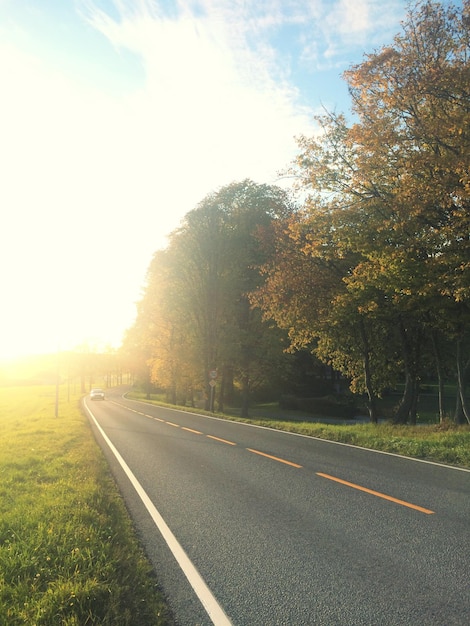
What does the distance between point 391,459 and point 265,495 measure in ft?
15.1

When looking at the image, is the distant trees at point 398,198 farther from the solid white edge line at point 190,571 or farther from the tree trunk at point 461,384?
the solid white edge line at point 190,571

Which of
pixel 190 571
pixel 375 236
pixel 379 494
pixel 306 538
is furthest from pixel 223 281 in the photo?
pixel 190 571

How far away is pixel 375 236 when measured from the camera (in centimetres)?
1639

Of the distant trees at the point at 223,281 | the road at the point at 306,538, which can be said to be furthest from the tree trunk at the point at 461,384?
the distant trees at the point at 223,281

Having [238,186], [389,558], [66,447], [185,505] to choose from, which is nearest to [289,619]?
[389,558]

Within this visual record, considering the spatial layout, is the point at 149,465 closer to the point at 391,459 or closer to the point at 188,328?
the point at 391,459

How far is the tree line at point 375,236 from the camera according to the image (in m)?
13.0

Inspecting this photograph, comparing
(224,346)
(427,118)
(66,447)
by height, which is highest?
(427,118)

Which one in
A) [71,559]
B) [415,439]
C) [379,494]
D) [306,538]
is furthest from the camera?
[415,439]

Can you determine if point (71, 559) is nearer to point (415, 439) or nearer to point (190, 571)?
point (190, 571)

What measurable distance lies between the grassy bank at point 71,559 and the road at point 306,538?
272mm

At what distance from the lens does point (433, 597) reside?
3.92 m

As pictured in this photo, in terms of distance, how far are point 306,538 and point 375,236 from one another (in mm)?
12757

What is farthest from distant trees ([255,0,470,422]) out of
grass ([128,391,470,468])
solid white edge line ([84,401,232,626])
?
solid white edge line ([84,401,232,626])
